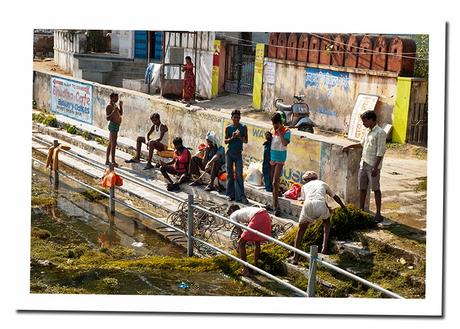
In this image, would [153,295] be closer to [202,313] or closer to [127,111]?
[202,313]

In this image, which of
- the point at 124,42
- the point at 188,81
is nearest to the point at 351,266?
the point at 188,81

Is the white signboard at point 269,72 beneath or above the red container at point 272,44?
beneath

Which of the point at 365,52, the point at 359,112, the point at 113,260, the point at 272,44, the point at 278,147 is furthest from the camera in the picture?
the point at 272,44

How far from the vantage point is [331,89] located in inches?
706

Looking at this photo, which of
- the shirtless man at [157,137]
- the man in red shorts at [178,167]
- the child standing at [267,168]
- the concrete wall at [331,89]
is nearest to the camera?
the child standing at [267,168]

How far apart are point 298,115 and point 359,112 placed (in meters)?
1.40

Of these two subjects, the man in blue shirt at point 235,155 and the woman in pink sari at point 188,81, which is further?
the woman in pink sari at point 188,81

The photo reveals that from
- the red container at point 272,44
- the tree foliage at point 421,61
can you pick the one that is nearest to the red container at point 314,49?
the red container at point 272,44

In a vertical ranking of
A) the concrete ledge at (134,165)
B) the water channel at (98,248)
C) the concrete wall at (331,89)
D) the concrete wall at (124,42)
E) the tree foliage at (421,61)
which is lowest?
the water channel at (98,248)

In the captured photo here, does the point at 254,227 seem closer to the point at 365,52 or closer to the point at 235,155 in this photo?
the point at 235,155

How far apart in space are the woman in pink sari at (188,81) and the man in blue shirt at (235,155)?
9142 millimetres

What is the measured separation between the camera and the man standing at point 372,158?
31.2ft

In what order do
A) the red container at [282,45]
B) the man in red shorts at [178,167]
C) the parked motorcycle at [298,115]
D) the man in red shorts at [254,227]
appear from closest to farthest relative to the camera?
the man in red shorts at [254,227], the man in red shorts at [178,167], the parked motorcycle at [298,115], the red container at [282,45]

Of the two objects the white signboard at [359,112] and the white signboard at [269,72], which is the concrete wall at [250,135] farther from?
the white signboard at [269,72]
